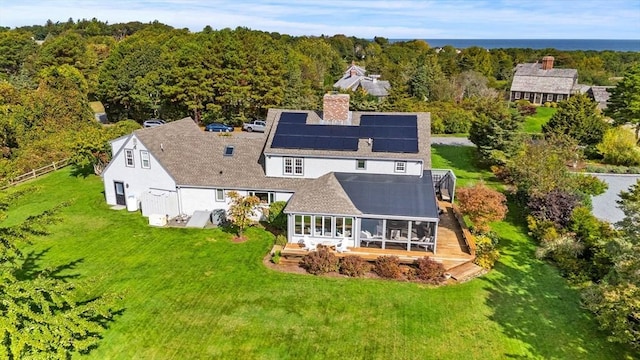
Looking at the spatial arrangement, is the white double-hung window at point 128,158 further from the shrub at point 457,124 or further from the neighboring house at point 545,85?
the neighboring house at point 545,85

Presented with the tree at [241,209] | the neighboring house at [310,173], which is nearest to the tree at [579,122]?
the neighboring house at [310,173]

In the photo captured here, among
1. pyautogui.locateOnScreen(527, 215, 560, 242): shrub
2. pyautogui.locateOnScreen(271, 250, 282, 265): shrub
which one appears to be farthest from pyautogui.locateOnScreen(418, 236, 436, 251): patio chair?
pyautogui.locateOnScreen(271, 250, 282, 265): shrub

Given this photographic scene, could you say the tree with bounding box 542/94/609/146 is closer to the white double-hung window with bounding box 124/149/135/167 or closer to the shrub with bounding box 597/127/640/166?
the shrub with bounding box 597/127/640/166

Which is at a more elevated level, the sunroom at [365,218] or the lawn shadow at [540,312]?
the sunroom at [365,218]

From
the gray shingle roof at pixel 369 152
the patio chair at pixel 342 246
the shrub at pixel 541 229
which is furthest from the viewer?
the gray shingle roof at pixel 369 152

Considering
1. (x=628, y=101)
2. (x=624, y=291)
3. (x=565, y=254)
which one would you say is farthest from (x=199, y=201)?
(x=628, y=101)

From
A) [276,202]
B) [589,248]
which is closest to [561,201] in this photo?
[589,248]

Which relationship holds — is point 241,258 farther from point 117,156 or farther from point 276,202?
point 117,156
